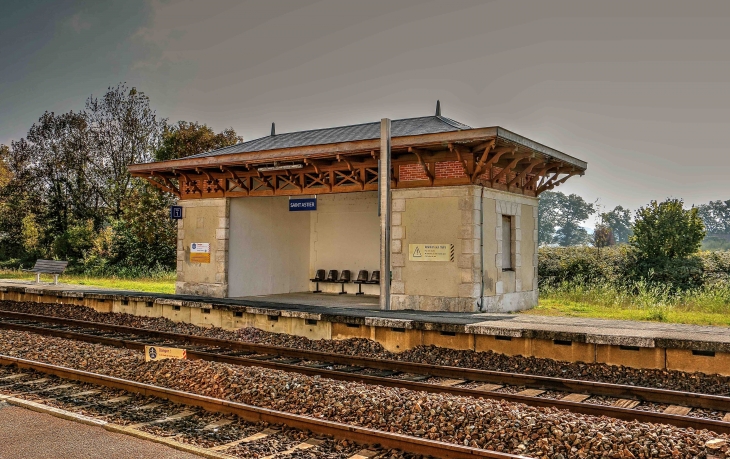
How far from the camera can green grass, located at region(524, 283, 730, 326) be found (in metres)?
13.3

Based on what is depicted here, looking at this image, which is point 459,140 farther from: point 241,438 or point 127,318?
point 127,318

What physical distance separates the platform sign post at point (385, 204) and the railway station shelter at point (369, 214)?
0.25m

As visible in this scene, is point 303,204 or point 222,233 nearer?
point 303,204

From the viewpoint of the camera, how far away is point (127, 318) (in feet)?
49.6

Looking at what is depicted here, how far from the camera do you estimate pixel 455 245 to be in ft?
41.7

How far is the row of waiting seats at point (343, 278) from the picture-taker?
16923 millimetres

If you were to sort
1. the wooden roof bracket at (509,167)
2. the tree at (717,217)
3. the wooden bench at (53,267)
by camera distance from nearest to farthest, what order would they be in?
the wooden roof bracket at (509,167) → the wooden bench at (53,267) → the tree at (717,217)

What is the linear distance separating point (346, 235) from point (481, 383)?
397 inches

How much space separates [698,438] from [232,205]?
13130 millimetres

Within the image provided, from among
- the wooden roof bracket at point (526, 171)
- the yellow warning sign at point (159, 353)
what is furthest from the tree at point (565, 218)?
→ the yellow warning sign at point (159, 353)

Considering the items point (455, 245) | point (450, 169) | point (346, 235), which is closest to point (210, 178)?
point (346, 235)

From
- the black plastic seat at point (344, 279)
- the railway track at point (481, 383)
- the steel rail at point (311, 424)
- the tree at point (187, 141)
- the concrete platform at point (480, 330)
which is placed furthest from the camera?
the tree at point (187, 141)

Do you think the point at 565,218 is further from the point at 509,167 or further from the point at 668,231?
the point at 509,167

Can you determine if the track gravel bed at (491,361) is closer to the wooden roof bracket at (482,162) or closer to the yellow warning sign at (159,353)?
the yellow warning sign at (159,353)
